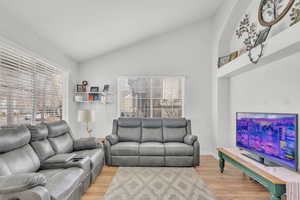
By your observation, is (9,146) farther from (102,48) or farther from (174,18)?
(174,18)

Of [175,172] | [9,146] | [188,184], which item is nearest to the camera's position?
[9,146]

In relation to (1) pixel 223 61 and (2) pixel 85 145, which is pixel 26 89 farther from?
(1) pixel 223 61

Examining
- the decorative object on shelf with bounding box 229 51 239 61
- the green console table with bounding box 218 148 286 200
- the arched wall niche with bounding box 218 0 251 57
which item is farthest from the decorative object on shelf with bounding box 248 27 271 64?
the green console table with bounding box 218 148 286 200

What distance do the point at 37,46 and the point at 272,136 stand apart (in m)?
3.85

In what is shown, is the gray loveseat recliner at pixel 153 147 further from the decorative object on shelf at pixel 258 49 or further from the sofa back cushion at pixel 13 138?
the decorative object on shelf at pixel 258 49

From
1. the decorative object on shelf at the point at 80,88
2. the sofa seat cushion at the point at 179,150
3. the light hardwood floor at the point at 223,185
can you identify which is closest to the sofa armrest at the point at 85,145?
the light hardwood floor at the point at 223,185

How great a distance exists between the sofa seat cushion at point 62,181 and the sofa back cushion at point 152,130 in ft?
6.74

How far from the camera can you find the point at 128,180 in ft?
9.86

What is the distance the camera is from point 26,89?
297 cm

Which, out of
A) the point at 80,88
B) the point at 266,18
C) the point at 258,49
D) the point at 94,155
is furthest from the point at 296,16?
the point at 80,88

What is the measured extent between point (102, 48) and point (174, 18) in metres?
1.86

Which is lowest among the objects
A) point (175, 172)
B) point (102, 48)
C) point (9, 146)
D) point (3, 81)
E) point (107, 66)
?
point (175, 172)

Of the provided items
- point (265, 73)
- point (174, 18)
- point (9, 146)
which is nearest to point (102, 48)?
point (174, 18)

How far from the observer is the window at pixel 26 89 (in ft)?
8.26
